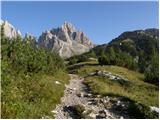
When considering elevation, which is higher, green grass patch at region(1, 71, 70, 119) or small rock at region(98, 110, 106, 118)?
green grass patch at region(1, 71, 70, 119)

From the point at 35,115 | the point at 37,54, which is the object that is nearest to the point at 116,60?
the point at 37,54

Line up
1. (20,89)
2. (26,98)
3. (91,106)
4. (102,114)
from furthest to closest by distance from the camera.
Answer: (91,106) < (102,114) < (26,98) < (20,89)

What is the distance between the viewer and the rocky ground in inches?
800

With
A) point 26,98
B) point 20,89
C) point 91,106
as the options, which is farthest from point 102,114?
point 20,89

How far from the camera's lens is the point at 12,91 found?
17.2m

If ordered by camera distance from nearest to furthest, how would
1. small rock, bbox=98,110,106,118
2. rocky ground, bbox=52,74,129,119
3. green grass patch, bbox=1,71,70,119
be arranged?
green grass patch, bbox=1,71,70,119, rocky ground, bbox=52,74,129,119, small rock, bbox=98,110,106,118

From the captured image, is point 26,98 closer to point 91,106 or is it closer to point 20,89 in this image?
point 20,89

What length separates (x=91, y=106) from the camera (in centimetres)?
2292

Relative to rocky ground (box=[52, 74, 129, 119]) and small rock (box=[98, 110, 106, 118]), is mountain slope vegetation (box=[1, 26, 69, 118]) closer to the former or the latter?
rocky ground (box=[52, 74, 129, 119])

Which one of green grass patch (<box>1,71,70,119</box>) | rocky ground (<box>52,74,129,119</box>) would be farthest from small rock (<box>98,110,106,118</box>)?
green grass patch (<box>1,71,70,119</box>)

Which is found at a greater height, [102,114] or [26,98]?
[26,98]

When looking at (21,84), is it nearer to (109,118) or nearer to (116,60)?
(109,118)

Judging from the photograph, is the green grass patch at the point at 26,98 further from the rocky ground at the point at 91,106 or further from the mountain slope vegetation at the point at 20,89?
the rocky ground at the point at 91,106

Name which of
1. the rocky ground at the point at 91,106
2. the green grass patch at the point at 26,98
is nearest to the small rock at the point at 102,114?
the rocky ground at the point at 91,106
